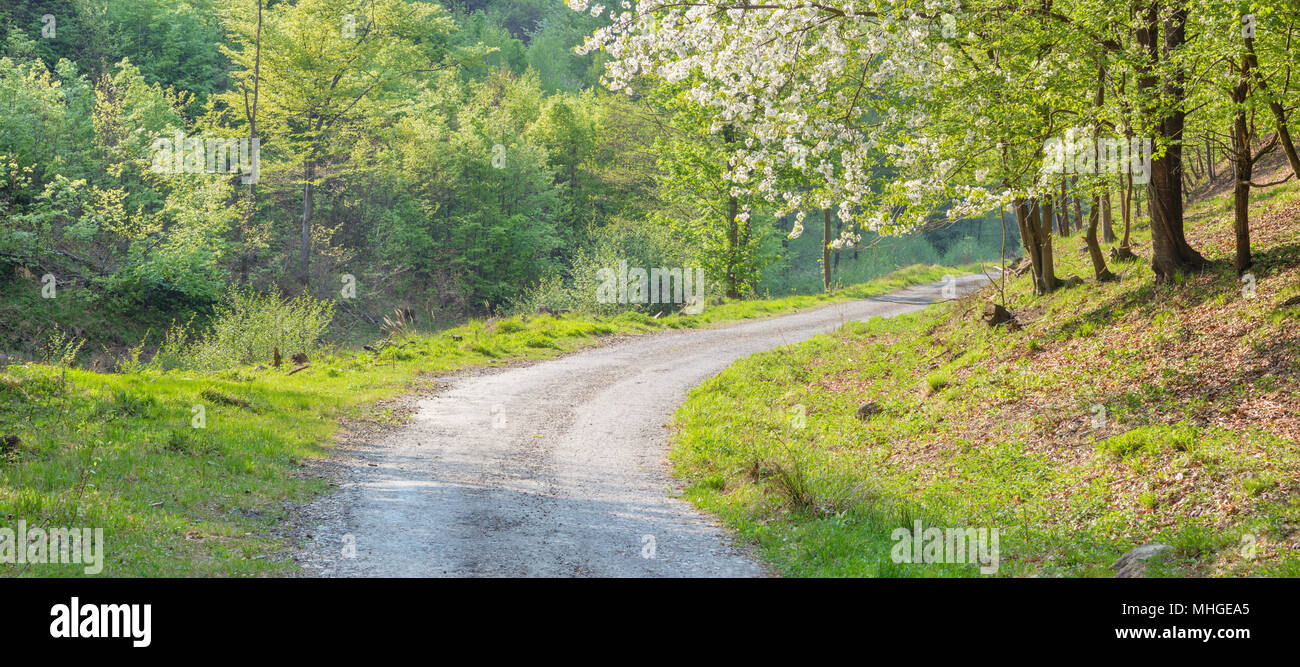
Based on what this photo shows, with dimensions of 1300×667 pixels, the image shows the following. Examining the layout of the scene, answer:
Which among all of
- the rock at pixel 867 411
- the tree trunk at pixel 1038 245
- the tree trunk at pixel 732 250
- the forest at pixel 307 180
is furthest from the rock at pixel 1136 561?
→ the tree trunk at pixel 732 250

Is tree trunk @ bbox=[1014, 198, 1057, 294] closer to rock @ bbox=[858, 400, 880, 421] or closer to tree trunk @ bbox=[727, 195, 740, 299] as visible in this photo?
rock @ bbox=[858, 400, 880, 421]

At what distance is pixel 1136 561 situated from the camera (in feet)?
22.9

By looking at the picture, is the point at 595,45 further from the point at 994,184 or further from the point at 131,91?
the point at 131,91

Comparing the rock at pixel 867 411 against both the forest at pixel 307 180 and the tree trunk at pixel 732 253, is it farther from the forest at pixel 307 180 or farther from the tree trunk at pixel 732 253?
the tree trunk at pixel 732 253

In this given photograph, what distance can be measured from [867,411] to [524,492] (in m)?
6.42

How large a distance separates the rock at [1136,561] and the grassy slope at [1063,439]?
5.1 inches

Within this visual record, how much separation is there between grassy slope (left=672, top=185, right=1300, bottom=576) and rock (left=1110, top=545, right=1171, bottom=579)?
129 mm

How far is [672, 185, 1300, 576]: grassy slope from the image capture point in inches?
299

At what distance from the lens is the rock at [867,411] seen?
45.0ft

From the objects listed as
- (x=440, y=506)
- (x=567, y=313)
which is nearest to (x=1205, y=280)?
(x=440, y=506)

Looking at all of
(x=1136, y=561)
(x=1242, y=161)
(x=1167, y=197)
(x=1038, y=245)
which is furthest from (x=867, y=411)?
(x=1136, y=561)

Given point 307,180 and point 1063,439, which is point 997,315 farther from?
point 307,180

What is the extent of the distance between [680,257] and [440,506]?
28977 mm

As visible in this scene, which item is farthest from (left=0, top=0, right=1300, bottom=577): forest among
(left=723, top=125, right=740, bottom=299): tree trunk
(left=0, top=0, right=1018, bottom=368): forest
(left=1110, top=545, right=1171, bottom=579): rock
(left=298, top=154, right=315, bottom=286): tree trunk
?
(left=723, top=125, right=740, bottom=299): tree trunk
